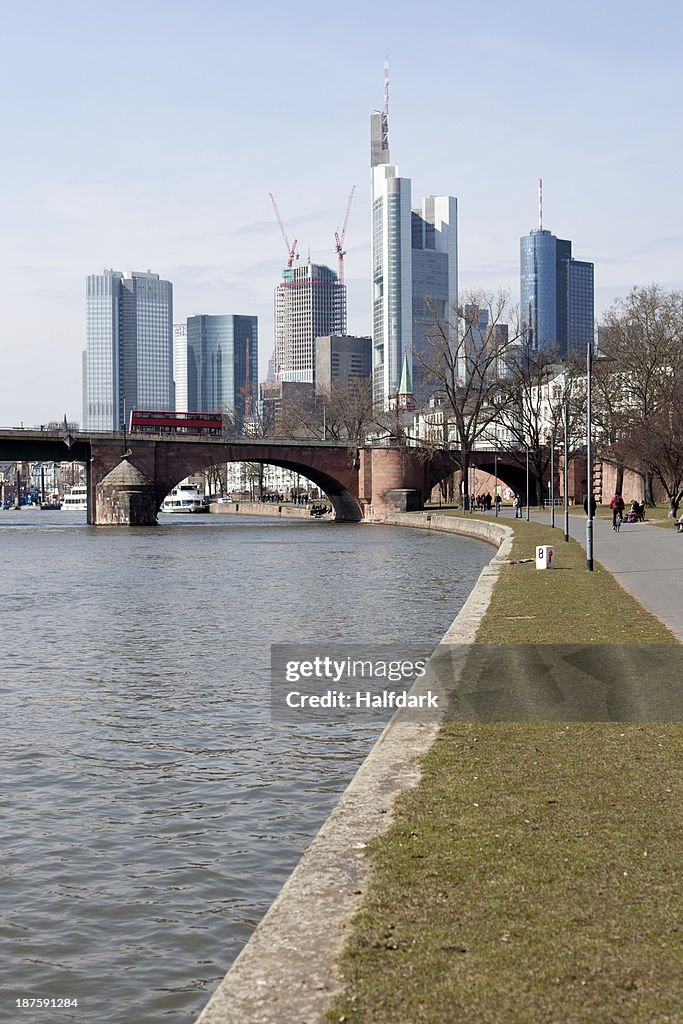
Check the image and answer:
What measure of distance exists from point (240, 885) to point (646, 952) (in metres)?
3.83

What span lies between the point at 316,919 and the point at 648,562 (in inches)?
1048

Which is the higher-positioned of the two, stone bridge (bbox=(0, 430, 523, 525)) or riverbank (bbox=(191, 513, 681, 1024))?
stone bridge (bbox=(0, 430, 523, 525))

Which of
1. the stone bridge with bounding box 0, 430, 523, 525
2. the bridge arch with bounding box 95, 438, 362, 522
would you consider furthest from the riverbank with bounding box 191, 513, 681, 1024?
the bridge arch with bounding box 95, 438, 362, 522

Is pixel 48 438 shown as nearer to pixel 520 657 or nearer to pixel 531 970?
pixel 520 657

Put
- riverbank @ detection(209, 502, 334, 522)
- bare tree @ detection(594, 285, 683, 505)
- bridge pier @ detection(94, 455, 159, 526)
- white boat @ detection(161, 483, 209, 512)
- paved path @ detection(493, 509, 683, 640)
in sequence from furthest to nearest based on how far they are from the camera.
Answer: white boat @ detection(161, 483, 209, 512)
riverbank @ detection(209, 502, 334, 522)
bridge pier @ detection(94, 455, 159, 526)
bare tree @ detection(594, 285, 683, 505)
paved path @ detection(493, 509, 683, 640)

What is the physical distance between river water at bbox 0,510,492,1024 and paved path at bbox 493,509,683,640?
161 inches

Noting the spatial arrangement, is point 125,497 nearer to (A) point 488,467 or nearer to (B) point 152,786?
(A) point 488,467

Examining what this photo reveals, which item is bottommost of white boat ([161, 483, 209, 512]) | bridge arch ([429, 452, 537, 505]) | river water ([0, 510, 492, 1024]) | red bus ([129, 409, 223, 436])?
river water ([0, 510, 492, 1024])

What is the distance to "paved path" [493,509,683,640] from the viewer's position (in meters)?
20.6

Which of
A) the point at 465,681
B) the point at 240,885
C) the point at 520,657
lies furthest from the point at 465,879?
the point at 520,657

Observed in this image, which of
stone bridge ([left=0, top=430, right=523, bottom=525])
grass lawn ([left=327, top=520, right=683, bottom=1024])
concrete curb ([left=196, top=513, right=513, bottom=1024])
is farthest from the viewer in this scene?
stone bridge ([left=0, top=430, right=523, bottom=525])

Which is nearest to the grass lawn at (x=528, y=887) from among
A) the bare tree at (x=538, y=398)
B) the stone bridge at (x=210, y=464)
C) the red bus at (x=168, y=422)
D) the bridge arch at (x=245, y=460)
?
the bare tree at (x=538, y=398)

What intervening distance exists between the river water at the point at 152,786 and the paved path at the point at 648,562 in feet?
13.4

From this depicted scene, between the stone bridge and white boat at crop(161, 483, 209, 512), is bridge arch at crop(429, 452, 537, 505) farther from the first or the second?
white boat at crop(161, 483, 209, 512)
